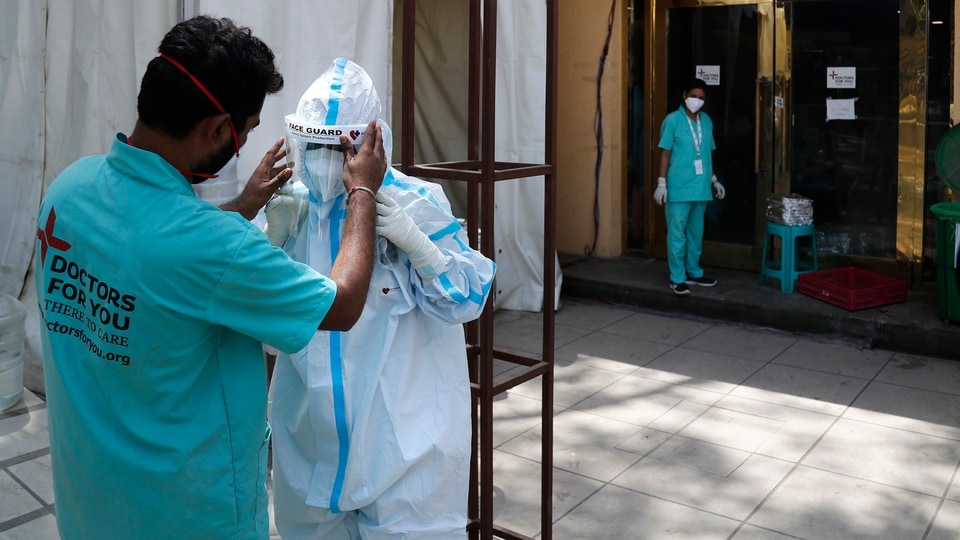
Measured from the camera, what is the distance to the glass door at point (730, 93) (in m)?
7.57

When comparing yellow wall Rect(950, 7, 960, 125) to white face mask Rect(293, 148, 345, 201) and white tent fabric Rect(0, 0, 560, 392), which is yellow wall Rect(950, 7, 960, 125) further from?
white face mask Rect(293, 148, 345, 201)

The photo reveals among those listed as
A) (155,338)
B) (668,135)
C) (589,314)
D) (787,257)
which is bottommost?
(589,314)

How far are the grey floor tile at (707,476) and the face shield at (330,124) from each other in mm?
2430

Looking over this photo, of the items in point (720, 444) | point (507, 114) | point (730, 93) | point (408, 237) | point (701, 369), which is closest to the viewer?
point (408, 237)

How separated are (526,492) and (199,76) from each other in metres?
2.89

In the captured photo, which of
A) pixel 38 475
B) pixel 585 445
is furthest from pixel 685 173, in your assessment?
pixel 38 475

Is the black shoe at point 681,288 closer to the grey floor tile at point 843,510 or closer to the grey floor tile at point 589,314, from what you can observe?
the grey floor tile at point 589,314

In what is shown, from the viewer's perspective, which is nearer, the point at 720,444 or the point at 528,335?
the point at 720,444

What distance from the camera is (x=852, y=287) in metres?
6.79

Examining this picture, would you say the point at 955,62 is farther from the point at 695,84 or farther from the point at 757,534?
the point at 757,534

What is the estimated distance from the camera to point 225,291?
1619mm

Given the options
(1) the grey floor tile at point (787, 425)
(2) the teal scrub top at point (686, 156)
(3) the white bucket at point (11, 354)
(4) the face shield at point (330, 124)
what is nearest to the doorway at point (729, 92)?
(2) the teal scrub top at point (686, 156)

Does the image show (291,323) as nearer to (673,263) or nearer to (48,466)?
(48,466)

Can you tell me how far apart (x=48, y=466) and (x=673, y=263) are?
184 inches
